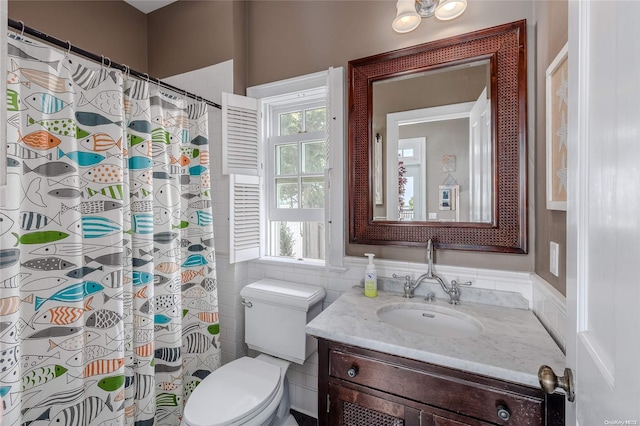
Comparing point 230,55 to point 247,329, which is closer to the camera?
point 247,329

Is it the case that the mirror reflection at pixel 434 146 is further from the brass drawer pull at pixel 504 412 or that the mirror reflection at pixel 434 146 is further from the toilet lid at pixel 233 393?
the toilet lid at pixel 233 393

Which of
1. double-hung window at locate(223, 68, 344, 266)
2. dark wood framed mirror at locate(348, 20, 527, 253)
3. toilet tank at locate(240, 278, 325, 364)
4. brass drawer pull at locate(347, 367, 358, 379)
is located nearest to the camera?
brass drawer pull at locate(347, 367, 358, 379)

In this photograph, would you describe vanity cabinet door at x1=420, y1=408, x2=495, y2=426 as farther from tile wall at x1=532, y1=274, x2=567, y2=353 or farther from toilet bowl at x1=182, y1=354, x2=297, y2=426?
toilet bowl at x1=182, y1=354, x2=297, y2=426

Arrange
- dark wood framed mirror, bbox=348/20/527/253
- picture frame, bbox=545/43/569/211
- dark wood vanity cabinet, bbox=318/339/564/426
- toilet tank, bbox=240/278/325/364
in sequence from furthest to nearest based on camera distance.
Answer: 1. toilet tank, bbox=240/278/325/364
2. dark wood framed mirror, bbox=348/20/527/253
3. picture frame, bbox=545/43/569/211
4. dark wood vanity cabinet, bbox=318/339/564/426

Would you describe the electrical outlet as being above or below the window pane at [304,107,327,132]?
below

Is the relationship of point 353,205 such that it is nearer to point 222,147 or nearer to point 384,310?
point 384,310

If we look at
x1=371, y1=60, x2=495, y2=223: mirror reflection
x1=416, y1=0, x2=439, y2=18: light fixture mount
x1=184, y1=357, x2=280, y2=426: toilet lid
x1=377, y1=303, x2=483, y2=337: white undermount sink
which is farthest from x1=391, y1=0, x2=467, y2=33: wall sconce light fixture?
x1=184, y1=357, x2=280, y2=426: toilet lid

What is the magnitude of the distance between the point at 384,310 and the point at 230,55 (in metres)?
1.83

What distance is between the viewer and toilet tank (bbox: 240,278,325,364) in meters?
1.57

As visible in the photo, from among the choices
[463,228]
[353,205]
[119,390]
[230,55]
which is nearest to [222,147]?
[230,55]

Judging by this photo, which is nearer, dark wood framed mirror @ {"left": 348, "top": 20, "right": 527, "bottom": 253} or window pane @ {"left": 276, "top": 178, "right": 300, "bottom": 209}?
dark wood framed mirror @ {"left": 348, "top": 20, "right": 527, "bottom": 253}

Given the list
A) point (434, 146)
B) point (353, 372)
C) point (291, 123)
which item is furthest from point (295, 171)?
point (353, 372)

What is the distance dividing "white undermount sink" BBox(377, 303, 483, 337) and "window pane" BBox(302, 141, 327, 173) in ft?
3.23

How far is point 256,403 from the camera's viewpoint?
1240 mm
